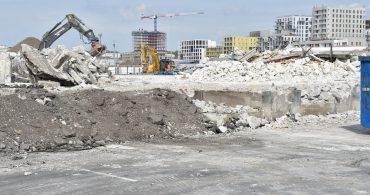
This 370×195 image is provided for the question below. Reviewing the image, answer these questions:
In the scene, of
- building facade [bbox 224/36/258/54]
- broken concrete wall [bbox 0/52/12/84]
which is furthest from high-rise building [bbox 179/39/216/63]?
broken concrete wall [bbox 0/52/12/84]

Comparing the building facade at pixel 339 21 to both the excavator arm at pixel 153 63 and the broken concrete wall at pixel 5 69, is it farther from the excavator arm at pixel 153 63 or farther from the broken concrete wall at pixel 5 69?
the broken concrete wall at pixel 5 69

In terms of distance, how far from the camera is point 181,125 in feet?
41.5

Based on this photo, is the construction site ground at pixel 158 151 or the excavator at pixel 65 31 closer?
the construction site ground at pixel 158 151

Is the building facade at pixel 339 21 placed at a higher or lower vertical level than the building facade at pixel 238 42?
higher

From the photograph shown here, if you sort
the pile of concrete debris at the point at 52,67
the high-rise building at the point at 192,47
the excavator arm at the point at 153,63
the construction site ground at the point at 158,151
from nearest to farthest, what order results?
1. the construction site ground at the point at 158,151
2. the pile of concrete debris at the point at 52,67
3. the excavator arm at the point at 153,63
4. the high-rise building at the point at 192,47

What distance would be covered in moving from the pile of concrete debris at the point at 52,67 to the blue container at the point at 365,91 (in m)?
10.3

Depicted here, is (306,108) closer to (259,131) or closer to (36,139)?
(259,131)

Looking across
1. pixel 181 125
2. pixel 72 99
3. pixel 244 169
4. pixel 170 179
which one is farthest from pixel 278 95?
pixel 170 179

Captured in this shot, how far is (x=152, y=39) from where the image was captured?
358 feet

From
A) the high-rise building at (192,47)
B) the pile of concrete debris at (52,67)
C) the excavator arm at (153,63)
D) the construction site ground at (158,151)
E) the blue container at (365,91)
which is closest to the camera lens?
the construction site ground at (158,151)

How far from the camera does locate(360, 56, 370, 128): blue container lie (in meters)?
12.0

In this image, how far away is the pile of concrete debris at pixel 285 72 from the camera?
25.9m

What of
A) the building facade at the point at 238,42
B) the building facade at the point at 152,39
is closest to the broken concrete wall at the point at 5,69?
the building facade at the point at 238,42

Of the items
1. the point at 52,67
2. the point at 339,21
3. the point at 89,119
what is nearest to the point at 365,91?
the point at 89,119
